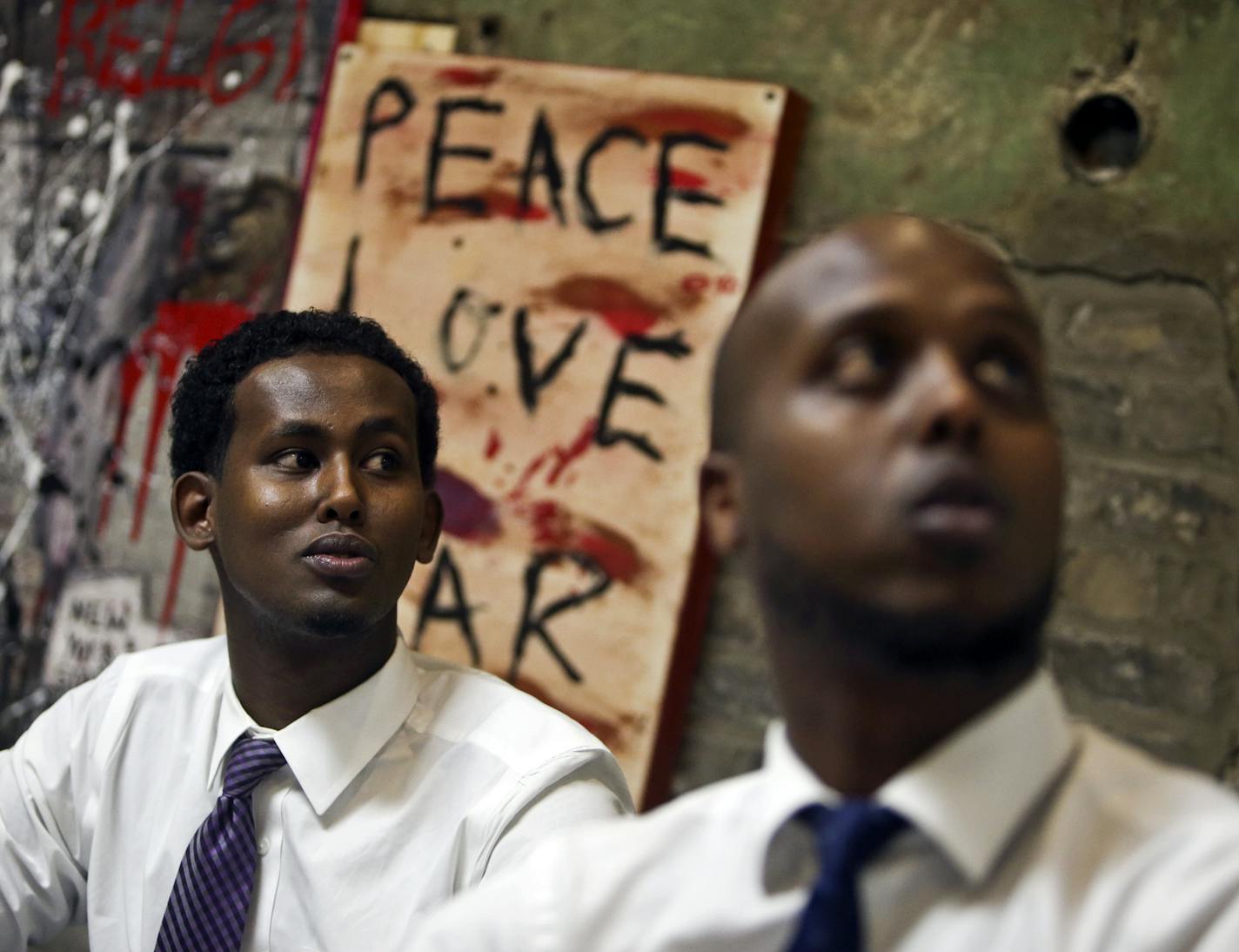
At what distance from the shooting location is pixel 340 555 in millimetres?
1606

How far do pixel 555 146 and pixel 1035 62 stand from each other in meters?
0.88

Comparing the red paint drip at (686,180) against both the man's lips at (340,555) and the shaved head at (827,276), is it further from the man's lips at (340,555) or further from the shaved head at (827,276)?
the shaved head at (827,276)

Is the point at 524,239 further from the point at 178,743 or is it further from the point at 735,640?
the point at 178,743

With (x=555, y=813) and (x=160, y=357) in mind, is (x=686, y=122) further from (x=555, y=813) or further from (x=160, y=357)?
(x=555, y=813)

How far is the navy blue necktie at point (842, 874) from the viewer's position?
0.83 meters

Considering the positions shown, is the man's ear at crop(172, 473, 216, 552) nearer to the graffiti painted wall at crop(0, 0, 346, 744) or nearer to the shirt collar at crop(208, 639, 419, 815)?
the shirt collar at crop(208, 639, 419, 815)

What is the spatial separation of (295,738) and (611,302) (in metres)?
1.27

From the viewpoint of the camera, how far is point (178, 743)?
1765 mm

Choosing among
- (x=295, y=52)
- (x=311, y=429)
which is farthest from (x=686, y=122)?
(x=311, y=429)

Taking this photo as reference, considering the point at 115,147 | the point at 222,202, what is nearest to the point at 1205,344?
the point at 222,202

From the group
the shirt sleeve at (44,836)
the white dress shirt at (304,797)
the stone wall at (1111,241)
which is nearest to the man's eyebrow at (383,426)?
the white dress shirt at (304,797)

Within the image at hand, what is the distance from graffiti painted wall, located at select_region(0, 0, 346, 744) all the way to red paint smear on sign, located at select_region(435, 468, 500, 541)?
0.67m

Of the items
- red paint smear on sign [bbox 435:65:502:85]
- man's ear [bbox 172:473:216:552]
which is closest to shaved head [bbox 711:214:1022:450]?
man's ear [bbox 172:473:216:552]

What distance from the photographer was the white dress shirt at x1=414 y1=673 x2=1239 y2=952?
820mm
